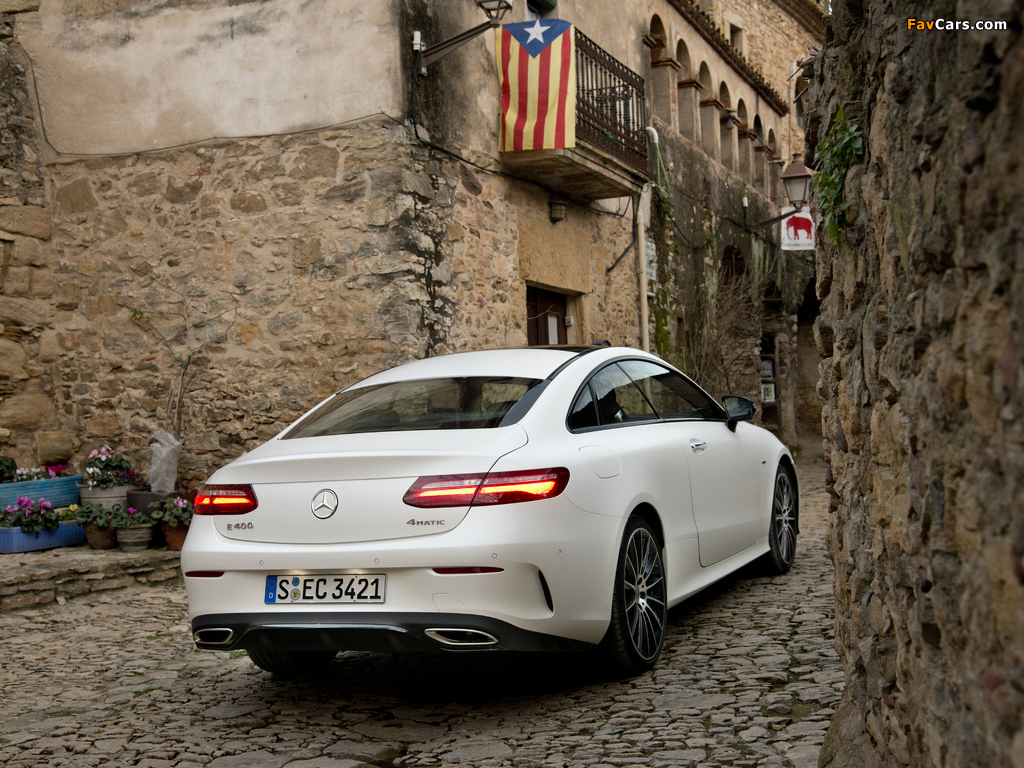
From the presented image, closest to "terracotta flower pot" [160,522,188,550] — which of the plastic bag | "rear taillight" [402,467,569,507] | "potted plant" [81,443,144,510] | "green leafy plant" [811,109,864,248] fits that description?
"potted plant" [81,443,144,510]

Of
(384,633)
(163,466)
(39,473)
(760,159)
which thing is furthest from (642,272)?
(384,633)

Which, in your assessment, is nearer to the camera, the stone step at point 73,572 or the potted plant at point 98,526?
the stone step at point 73,572

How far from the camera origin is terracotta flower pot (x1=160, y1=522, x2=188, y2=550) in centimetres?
789

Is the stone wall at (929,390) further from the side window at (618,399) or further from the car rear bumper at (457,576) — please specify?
the side window at (618,399)

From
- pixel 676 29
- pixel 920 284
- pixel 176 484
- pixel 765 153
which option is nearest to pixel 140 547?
pixel 176 484

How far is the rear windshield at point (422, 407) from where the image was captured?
402cm

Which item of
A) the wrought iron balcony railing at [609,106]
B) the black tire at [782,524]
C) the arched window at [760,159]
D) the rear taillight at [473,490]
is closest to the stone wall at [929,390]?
the rear taillight at [473,490]

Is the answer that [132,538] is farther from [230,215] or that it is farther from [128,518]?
[230,215]

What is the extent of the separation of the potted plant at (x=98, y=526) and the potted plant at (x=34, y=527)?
172mm

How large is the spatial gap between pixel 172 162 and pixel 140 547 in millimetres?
3601

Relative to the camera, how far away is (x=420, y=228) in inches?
336

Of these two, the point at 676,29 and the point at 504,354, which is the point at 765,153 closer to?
the point at 676,29

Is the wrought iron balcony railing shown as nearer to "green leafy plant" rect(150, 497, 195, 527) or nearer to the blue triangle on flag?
the blue triangle on flag

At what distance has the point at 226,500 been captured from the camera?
387 cm
